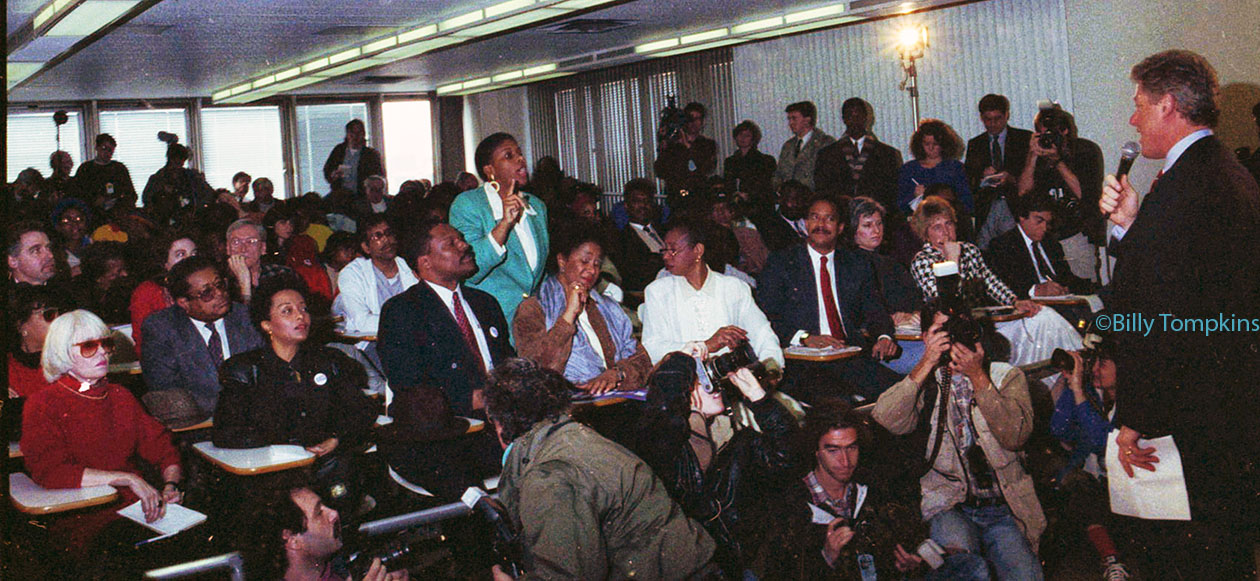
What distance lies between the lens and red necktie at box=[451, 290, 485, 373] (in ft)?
13.5

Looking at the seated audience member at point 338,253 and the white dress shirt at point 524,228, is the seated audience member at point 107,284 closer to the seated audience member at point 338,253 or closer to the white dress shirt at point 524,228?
the seated audience member at point 338,253

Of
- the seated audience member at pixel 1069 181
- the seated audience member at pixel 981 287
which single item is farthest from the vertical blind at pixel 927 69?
the seated audience member at pixel 981 287

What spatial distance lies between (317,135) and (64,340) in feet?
40.4

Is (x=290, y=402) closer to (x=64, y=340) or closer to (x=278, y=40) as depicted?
(x=64, y=340)

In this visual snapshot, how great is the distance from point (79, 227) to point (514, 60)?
205 inches

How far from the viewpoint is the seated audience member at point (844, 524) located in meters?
3.30

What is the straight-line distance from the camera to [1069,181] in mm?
7395

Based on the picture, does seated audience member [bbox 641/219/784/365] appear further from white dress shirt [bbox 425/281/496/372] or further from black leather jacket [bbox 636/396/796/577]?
black leather jacket [bbox 636/396/796/577]

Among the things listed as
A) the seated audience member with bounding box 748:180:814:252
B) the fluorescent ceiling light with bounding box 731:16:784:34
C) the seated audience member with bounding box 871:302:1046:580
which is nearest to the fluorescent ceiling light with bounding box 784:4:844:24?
the fluorescent ceiling light with bounding box 731:16:784:34

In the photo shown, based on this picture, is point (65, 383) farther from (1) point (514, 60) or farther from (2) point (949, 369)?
(1) point (514, 60)

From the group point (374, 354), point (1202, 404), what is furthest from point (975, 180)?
point (1202, 404)

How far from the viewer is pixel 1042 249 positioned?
617 cm

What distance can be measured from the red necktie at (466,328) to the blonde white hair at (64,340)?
4.05 ft

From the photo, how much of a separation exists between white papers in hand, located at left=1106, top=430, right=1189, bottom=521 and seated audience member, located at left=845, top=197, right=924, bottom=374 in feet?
8.02
